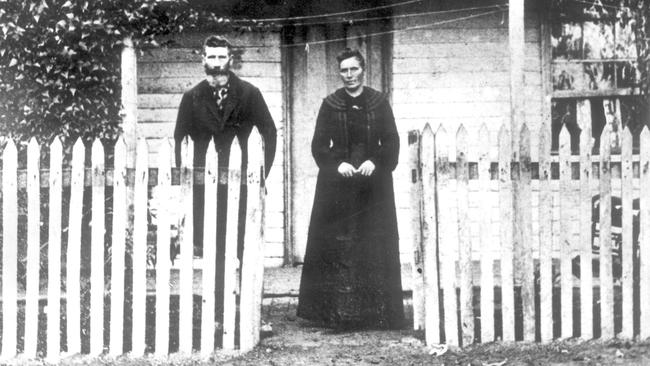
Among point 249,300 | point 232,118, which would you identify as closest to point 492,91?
point 232,118

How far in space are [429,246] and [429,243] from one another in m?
0.02

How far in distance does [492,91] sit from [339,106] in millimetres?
3503

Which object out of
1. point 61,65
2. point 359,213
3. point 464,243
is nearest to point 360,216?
point 359,213

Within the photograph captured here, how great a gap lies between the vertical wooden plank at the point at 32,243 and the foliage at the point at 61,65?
1.53m

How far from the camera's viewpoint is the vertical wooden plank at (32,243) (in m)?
4.93

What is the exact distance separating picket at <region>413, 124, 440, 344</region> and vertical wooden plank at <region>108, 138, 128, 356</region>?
2.01m

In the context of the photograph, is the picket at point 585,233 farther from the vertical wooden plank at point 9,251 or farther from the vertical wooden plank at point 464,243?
the vertical wooden plank at point 9,251

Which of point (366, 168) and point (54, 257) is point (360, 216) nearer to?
point (366, 168)

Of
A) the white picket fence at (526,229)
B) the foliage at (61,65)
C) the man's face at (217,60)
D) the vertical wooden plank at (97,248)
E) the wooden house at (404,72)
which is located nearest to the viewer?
the vertical wooden plank at (97,248)

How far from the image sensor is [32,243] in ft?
16.2

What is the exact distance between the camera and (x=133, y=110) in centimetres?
678

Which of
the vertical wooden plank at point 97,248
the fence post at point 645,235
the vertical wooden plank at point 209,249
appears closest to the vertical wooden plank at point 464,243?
the fence post at point 645,235

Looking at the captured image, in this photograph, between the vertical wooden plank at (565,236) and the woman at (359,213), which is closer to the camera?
the vertical wooden plank at (565,236)

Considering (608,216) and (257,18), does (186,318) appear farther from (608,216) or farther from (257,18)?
(257,18)
